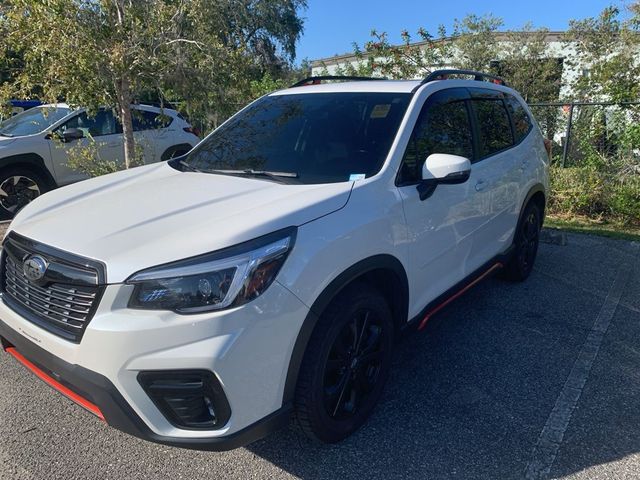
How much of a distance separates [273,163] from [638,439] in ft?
8.20

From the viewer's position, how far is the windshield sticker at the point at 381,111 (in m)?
3.07

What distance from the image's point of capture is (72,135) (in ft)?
23.8

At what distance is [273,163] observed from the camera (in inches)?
117

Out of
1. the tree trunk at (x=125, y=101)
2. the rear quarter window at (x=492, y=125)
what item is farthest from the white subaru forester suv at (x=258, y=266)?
the tree trunk at (x=125, y=101)

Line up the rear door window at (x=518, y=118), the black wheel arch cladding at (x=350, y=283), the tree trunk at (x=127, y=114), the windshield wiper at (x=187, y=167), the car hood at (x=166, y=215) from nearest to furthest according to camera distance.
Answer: the car hood at (x=166, y=215)
the black wheel arch cladding at (x=350, y=283)
the windshield wiper at (x=187, y=167)
the rear door window at (x=518, y=118)
the tree trunk at (x=127, y=114)

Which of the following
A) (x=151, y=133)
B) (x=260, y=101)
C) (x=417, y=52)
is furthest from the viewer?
(x=417, y=52)

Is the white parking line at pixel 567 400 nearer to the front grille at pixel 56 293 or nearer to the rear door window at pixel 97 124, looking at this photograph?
the front grille at pixel 56 293

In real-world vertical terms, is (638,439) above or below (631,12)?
below

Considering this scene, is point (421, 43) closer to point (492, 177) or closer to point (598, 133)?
point (598, 133)

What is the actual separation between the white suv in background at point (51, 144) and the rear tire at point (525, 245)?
4.61 metres

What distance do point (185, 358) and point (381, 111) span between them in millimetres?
1967

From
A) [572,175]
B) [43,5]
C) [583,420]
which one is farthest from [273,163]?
[572,175]

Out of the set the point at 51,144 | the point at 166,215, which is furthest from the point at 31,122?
the point at 166,215

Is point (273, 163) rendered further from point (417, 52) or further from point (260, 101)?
point (417, 52)
